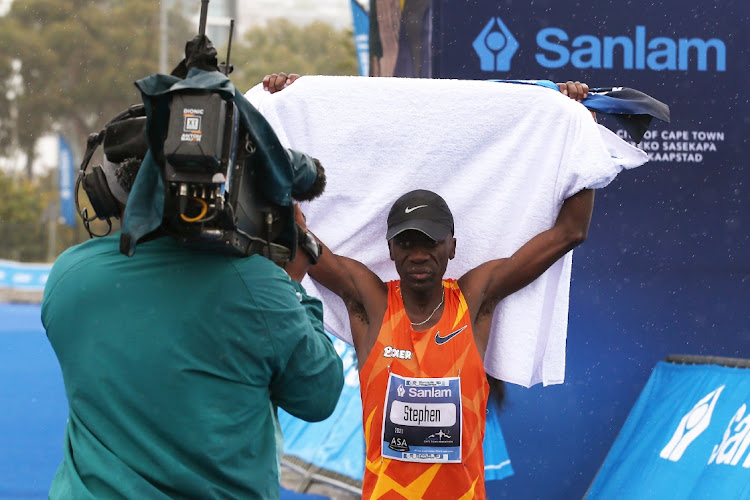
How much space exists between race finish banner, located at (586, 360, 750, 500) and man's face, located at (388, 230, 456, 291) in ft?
4.85

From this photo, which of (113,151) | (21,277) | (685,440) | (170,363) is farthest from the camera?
(21,277)

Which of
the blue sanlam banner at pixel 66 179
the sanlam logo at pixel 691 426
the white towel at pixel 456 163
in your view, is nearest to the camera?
the white towel at pixel 456 163

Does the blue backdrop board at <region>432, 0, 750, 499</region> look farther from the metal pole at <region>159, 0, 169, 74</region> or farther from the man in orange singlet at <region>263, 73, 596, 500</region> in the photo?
the metal pole at <region>159, 0, 169, 74</region>

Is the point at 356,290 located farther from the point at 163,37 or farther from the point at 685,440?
the point at 163,37

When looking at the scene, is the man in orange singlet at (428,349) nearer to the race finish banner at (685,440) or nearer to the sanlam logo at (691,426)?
the race finish banner at (685,440)

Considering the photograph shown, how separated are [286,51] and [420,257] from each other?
169ft

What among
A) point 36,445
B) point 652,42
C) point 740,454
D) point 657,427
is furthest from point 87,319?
point 36,445

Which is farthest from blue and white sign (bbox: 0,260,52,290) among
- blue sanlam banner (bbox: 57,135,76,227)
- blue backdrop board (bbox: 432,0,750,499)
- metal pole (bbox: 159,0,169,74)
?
blue backdrop board (bbox: 432,0,750,499)

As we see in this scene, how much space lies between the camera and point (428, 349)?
3814mm

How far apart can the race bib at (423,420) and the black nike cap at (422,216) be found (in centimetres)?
54

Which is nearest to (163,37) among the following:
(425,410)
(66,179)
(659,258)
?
(66,179)

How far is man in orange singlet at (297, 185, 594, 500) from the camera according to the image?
3730mm

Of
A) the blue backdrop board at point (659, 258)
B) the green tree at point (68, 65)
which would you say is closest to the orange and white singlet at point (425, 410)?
the blue backdrop board at point (659, 258)

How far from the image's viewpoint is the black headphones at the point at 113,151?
2396mm
